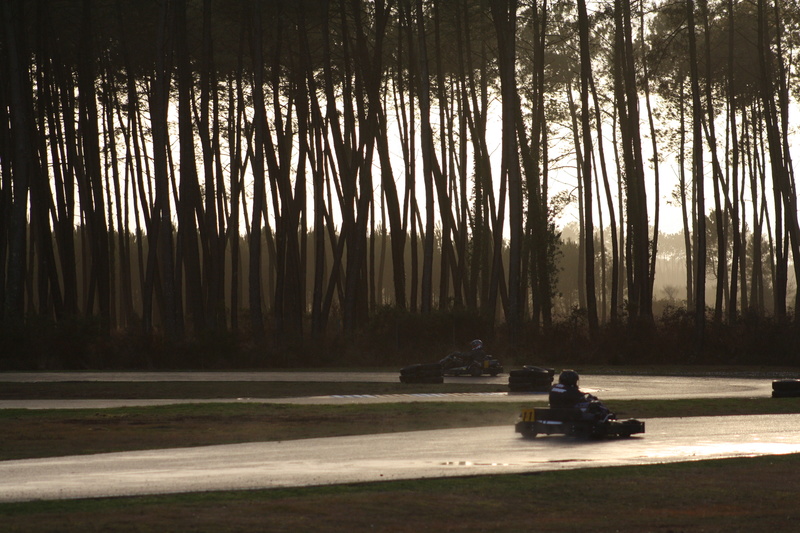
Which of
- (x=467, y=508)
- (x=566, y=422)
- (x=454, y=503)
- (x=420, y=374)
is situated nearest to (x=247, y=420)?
(x=566, y=422)

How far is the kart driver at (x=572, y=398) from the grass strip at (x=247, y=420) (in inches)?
85.1

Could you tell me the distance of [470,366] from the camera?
35.0 metres

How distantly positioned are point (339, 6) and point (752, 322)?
21.9 metres

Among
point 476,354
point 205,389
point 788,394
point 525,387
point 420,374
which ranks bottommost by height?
point 788,394

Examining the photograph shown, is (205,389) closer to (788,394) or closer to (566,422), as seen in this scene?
(566,422)

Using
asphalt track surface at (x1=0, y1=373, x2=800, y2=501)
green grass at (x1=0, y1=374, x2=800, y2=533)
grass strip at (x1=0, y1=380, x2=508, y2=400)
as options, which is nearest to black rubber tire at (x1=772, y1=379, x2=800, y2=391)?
asphalt track surface at (x1=0, y1=373, x2=800, y2=501)

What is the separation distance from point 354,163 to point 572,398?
3447 centimetres

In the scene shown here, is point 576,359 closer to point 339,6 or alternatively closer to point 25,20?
point 339,6

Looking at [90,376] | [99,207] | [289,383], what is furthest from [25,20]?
[289,383]

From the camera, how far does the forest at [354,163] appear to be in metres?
42.5

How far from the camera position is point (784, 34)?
58344 millimetres

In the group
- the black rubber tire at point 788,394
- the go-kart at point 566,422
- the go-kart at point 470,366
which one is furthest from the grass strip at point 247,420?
the go-kart at point 470,366

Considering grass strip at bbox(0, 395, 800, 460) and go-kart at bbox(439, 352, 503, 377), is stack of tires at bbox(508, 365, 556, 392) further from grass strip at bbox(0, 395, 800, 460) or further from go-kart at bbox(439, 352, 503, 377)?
go-kart at bbox(439, 352, 503, 377)

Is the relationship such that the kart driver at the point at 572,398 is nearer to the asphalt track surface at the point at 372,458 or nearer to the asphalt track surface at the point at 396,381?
the asphalt track surface at the point at 372,458
